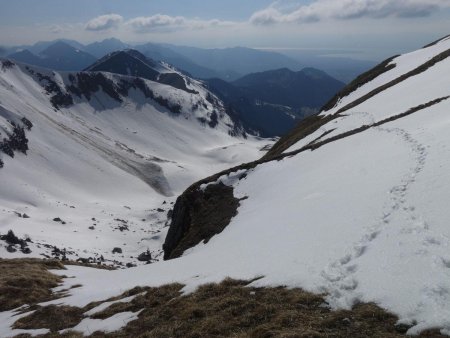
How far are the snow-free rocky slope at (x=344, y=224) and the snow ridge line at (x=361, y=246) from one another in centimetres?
4

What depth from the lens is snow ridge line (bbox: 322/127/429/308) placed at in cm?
1311

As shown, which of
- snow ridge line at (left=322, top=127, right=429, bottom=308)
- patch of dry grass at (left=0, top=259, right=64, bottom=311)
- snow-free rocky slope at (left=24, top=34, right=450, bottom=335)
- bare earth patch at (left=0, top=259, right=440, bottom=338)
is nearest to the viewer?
bare earth patch at (left=0, top=259, right=440, bottom=338)

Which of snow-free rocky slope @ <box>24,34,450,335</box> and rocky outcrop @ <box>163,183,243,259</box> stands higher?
snow-free rocky slope @ <box>24,34,450,335</box>

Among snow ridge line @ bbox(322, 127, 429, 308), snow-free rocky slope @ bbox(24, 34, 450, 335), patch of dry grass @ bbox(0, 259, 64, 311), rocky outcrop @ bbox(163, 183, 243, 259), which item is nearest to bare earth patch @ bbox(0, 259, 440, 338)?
snow ridge line @ bbox(322, 127, 429, 308)

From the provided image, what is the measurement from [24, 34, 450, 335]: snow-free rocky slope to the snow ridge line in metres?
0.04

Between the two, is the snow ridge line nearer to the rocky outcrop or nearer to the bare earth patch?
the bare earth patch

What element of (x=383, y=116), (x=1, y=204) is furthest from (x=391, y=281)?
(x=1, y=204)

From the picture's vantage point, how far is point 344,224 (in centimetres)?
1845

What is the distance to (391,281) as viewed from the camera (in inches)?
496

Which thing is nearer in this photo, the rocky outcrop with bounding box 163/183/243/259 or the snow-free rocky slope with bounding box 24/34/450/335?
the snow-free rocky slope with bounding box 24/34/450/335

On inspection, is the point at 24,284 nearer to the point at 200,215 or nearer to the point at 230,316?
the point at 200,215

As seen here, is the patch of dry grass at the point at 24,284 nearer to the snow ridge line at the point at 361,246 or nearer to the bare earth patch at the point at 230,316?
the bare earth patch at the point at 230,316

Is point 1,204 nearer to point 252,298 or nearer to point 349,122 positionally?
point 349,122

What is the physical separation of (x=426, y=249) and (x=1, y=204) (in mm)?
147275
